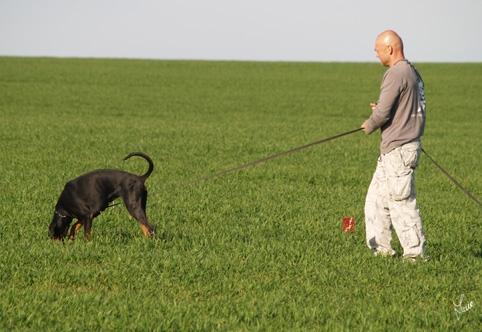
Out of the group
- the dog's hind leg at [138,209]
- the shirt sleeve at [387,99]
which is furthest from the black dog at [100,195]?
the shirt sleeve at [387,99]

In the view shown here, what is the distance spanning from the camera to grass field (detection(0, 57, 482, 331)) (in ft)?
20.7

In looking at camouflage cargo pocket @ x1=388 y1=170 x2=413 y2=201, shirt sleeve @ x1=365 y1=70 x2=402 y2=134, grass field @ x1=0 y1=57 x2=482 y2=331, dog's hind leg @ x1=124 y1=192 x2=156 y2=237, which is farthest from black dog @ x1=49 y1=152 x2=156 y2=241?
camouflage cargo pocket @ x1=388 y1=170 x2=413 y2=201

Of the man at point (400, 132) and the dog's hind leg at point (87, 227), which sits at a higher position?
the man at point (400, 132)

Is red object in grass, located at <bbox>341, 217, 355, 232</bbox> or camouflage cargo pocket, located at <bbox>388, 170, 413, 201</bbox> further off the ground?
camouflage cargo pocket, located at <bbox>388, 170, 413, 201</bbox>

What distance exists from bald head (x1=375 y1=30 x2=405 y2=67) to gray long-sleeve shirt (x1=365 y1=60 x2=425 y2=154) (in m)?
0.10

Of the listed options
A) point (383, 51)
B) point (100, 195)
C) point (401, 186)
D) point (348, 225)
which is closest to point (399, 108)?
point (383, 51)

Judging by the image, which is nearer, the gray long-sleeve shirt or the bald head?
the gray long-sleeve shirt

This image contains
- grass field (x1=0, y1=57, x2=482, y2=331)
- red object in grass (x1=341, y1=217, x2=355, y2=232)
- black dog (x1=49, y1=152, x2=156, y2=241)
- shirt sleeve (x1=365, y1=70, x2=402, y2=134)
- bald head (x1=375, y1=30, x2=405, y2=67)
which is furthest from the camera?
red object in grass (x1=341, y1=217, x2=355, y2=232)

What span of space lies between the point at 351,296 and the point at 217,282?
1.25 metres

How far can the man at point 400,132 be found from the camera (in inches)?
317

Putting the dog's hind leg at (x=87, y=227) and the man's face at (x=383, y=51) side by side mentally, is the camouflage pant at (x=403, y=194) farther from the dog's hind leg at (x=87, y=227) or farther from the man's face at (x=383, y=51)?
the dog's hind leg at (x=87, y=227)

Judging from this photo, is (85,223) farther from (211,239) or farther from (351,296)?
(351,296)

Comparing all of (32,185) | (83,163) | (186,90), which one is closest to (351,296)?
(32,185)

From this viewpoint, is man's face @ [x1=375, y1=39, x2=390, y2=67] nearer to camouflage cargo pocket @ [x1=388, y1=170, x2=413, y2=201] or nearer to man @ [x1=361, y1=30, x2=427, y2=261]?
man @ [x1=361, y1=30, x2=427, y2=261]
